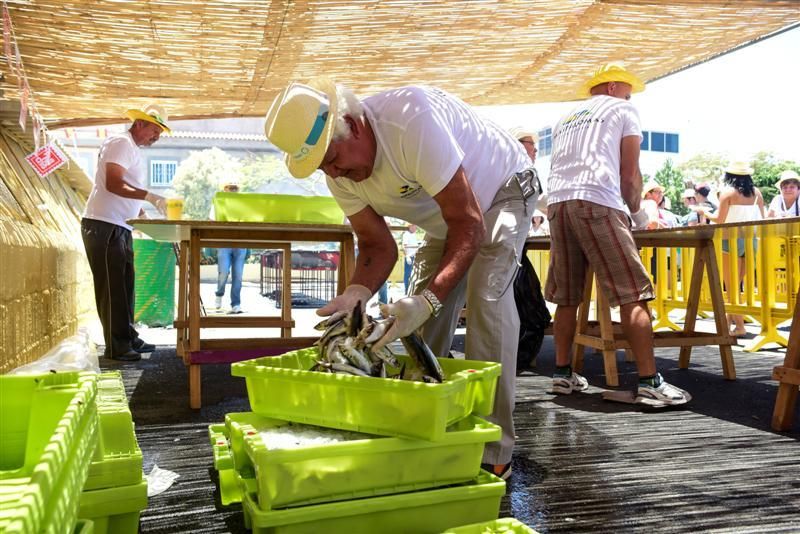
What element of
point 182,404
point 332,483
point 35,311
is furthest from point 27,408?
point 35,311

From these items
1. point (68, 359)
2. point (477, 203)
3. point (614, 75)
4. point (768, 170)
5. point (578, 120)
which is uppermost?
point (768, 170)

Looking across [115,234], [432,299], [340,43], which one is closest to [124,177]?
[115,234]

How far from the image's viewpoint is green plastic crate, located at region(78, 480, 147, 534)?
1511 millimetres

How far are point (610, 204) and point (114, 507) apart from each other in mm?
2750

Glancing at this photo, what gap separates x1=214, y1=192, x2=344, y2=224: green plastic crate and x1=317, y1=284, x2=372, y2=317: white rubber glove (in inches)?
62.6

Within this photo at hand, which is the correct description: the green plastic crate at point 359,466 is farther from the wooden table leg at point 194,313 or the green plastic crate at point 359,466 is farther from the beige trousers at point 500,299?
the wooden table leg at point 194,313

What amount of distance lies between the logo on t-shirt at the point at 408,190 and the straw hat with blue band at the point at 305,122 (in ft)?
1.14

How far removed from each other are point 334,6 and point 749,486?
3.22 m

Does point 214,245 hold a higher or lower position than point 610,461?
higher

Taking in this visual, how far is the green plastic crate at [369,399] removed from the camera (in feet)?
4.96

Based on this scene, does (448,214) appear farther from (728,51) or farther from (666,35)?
(728,51)

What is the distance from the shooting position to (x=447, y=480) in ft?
5.39

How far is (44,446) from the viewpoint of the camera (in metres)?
1.29

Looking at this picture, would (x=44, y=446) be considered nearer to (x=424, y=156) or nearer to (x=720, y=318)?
(x=424, y=156)
